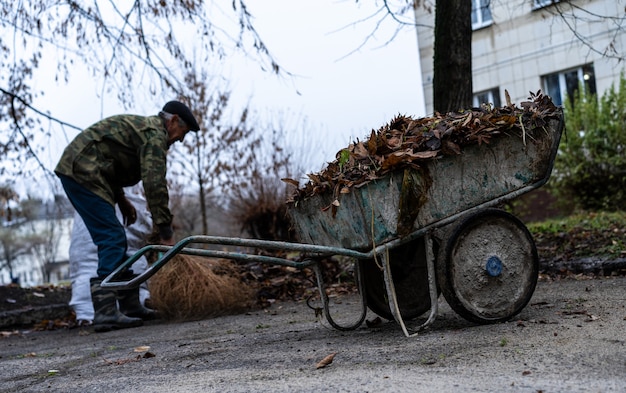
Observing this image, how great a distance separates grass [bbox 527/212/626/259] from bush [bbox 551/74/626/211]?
10.2ft

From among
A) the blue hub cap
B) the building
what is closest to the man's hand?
the blue hub cap

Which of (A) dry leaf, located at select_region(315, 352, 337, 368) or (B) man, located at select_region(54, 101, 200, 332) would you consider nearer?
(A) dry leaf, located at select_region(315, 352, 337, 368)

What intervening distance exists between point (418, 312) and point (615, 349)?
1.55 meters

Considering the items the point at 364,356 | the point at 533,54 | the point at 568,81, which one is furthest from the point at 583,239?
the point at 533,54

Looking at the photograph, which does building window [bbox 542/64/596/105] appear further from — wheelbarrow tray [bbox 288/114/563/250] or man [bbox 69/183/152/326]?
wheelbarrow tray [bbox 288/114/563/250]

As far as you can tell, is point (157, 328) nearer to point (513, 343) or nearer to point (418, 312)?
point (418, 312)

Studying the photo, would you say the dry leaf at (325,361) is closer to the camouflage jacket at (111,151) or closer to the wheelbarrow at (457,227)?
the wheelbarrow at (457,227)

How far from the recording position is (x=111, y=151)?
5.51 metres

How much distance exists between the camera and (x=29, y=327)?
23.5ft

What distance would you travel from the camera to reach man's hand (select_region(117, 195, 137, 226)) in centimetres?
598

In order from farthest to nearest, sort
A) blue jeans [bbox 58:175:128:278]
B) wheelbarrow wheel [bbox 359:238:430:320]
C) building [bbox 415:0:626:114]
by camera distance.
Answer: building [bbox 415:0:626:114], blue jeans [bbox 58:175:128:278], wheelbarrow wheel [bbox 359:238:430:320]

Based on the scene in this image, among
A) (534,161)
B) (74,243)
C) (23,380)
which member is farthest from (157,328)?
(534,161)

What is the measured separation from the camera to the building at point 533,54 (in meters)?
16.3

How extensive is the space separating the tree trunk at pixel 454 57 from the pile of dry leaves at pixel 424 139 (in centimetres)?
271
